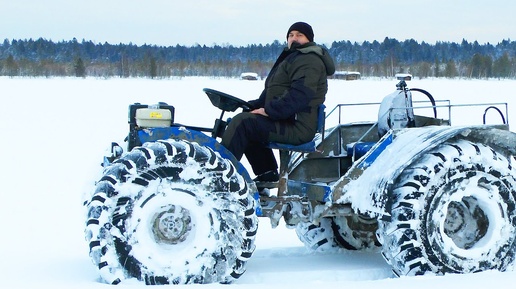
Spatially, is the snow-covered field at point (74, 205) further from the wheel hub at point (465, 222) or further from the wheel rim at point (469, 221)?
the wheel hub at point (465, 222)

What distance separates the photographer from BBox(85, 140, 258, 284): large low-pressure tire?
421 cm

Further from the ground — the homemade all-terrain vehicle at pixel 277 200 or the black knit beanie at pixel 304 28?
the black knit beanie at pixel 304 28

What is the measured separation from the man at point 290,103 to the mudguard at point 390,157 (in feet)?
1.44

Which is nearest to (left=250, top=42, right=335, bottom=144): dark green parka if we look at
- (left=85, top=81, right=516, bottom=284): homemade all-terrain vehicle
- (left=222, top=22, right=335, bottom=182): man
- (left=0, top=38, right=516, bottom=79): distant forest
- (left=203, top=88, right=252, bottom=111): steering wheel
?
(left=222, top=22, right=335, bottom=182): man

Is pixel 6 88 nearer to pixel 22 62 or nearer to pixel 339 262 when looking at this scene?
pixel 339 262

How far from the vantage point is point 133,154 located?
14.0ft

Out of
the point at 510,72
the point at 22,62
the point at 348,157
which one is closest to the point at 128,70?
the point at 22,62

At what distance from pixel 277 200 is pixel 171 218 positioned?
0.93 m

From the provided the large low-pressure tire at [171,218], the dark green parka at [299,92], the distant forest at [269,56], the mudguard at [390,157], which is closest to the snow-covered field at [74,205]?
the large low-pressure tire at [171,218]

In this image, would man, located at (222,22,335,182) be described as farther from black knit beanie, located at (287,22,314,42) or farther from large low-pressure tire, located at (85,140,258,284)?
large low-pressure tire, located at (85,140,258,284)

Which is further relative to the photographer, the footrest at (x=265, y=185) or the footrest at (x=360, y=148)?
the footrest at (x=360, y=148)

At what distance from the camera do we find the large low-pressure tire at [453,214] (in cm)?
464

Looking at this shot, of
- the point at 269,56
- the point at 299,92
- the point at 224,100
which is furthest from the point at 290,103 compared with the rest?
the point at 269,56

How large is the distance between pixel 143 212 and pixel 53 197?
5503 millimetres
